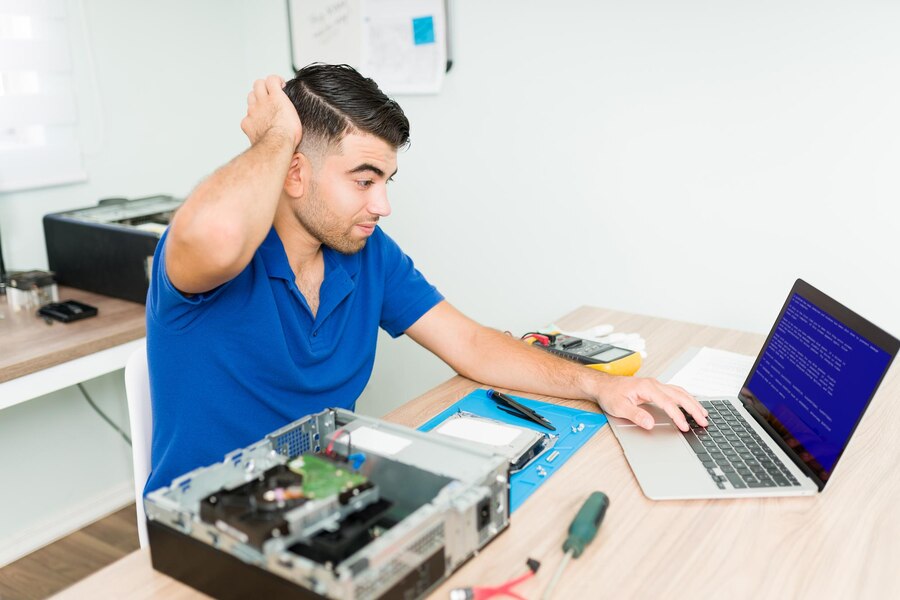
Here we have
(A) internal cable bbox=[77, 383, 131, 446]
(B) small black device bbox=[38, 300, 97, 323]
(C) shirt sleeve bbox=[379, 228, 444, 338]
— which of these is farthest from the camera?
(A) internal cable bbox=[77, 383, 131, 446]

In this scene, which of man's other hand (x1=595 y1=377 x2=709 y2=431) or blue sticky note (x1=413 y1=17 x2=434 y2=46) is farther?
blue sticky note (x1=413 y1=17 x2=434 y2=46)

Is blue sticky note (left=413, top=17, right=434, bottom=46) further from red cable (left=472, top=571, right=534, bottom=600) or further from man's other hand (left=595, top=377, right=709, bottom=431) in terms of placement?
red cable (left=472, top=571, right=534, bottom=600)

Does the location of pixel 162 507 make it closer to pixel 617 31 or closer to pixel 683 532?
pixel 683 532

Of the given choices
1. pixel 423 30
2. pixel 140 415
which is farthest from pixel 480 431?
pixel 423 30

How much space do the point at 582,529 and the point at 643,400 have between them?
0.41 meters

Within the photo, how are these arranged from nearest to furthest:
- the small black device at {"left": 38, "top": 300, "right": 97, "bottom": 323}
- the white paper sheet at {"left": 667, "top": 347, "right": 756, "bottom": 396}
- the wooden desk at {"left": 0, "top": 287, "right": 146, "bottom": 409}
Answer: the white paper sheet at {"left": 667, "top": 347, "right": 756, "bottom": 396} < the wooden desk at {"left": 0, "top": 287, "right": 146, "bottom": 409} < the small black device at {"left": 38, "top": 300, "right": 97, "bottom": 323}

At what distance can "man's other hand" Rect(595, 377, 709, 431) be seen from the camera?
1253 mm

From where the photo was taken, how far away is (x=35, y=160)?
2.17 metres

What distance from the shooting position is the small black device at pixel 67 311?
1.92 metres

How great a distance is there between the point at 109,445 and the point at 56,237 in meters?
0.70

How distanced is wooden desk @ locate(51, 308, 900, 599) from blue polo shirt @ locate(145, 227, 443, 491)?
1.16 feet

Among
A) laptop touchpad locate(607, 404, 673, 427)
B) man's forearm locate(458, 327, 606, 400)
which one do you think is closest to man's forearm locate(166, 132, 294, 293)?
man's forearm locate(458, 327, 606, 400)

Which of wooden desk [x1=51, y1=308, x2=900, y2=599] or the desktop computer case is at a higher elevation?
the desktop computer case

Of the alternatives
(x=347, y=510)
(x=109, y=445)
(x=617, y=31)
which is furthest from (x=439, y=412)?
(x=109, y=445)
